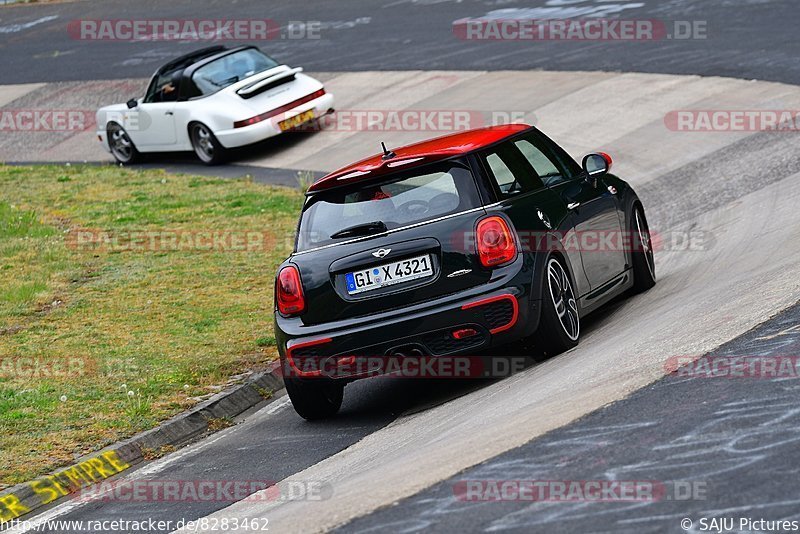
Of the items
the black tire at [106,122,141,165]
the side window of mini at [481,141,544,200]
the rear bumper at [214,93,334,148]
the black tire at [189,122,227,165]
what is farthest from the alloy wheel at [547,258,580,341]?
the black tire at [106,122,141,165]

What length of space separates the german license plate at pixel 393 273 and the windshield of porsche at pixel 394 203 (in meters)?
0.27

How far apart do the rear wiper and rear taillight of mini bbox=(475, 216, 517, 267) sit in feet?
2.02

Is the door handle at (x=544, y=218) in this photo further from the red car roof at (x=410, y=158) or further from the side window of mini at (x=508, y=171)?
the red car roof at (x=410, y=158)

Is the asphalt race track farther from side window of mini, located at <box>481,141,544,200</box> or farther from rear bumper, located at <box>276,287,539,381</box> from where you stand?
side window of mini, located at <box>481,141,544,200</box>

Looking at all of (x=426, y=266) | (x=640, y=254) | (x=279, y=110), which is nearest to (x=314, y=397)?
(x=426, y=266)

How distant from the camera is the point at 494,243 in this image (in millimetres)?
8297

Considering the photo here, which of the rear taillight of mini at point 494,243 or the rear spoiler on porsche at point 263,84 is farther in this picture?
the rear spoiler on porsche at point 263,84

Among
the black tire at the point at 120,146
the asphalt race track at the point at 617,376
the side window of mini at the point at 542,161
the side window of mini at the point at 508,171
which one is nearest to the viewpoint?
the asphalt race track at the point at 617,376

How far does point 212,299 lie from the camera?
41.5 ft

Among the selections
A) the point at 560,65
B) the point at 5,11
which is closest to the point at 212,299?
the point at 560,65

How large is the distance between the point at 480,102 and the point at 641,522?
15.5m

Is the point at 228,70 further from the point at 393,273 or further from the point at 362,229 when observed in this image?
the point at 393,273

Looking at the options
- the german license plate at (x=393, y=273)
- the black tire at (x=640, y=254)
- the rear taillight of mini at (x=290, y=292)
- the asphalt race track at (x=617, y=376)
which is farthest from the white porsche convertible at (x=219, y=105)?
the german license plate at (x=393, y=273)

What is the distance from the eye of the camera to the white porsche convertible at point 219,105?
806 inches
